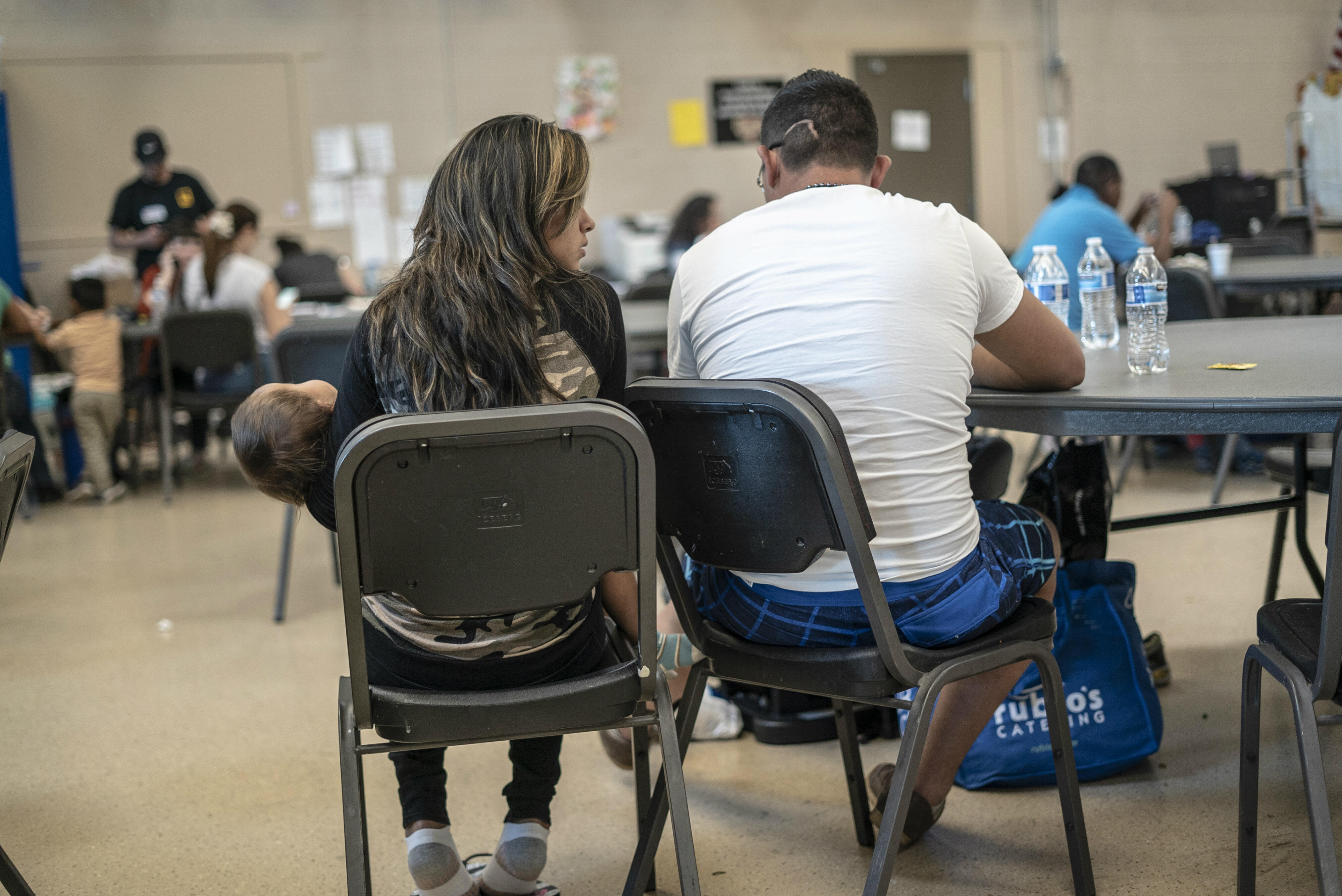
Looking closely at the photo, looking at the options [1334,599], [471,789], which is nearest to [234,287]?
[471,789]

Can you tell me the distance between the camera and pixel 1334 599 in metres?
1.17

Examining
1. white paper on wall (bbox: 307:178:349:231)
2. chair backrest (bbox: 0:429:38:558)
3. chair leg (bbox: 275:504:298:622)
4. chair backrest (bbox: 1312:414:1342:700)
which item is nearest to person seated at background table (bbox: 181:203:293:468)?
white paper on wall (bbox: 307:178:349:231)

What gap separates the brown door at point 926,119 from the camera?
773 cm

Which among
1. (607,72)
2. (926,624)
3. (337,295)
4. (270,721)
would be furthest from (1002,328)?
(607,72)

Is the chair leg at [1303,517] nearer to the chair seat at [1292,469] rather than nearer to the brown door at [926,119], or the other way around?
the chair seat at [1292,469]

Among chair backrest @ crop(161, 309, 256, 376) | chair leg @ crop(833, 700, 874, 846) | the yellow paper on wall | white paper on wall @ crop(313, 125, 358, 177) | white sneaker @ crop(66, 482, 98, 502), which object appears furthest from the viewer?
the yellow paper on wall

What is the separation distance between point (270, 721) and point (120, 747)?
0.28 m

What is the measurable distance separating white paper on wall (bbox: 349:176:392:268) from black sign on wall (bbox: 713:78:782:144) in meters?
2.19

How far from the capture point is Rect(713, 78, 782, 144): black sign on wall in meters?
7.51

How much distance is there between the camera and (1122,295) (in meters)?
3.66

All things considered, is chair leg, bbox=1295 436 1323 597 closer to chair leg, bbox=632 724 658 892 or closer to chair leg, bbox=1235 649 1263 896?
chair leg, bbox=1235 649 1263 896

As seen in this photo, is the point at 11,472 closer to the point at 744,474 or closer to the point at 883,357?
the point at 744,474

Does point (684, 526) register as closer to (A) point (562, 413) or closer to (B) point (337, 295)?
(A) point (562, 413)

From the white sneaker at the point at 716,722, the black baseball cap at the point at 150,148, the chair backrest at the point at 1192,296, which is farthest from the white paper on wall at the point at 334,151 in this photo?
the white sneaker at the point at 716,722
